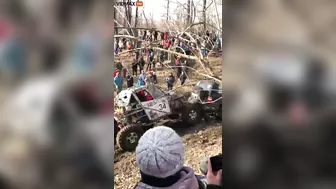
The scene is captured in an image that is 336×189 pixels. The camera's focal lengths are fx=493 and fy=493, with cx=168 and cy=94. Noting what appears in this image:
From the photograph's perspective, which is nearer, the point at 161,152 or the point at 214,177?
the point at 161,152

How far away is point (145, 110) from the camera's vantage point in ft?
8.24

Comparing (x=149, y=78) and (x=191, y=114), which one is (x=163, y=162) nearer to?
(x=191, y=114)

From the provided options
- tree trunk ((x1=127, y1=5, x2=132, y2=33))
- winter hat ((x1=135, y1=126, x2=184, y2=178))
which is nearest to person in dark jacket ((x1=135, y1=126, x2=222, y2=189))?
winter hat ((x1=135, y1=126, x2=184, y2=178))

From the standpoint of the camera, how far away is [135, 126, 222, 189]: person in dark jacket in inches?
97.7

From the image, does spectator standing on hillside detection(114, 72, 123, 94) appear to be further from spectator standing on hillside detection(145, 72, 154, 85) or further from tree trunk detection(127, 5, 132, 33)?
tree trunk detection(127, 5, 132, 33)

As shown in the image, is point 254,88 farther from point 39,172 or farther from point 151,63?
point 39,172

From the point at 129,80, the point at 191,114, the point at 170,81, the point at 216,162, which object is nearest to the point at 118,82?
the point at 129,80

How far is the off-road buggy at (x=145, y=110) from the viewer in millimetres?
2502

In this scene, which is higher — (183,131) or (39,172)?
(183,131)

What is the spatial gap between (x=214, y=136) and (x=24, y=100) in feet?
3.25

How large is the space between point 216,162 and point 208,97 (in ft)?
1.15

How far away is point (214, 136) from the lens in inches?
99.5

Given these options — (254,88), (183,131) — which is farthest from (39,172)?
(254,88)

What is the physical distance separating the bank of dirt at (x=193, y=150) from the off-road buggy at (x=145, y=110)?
62mm
